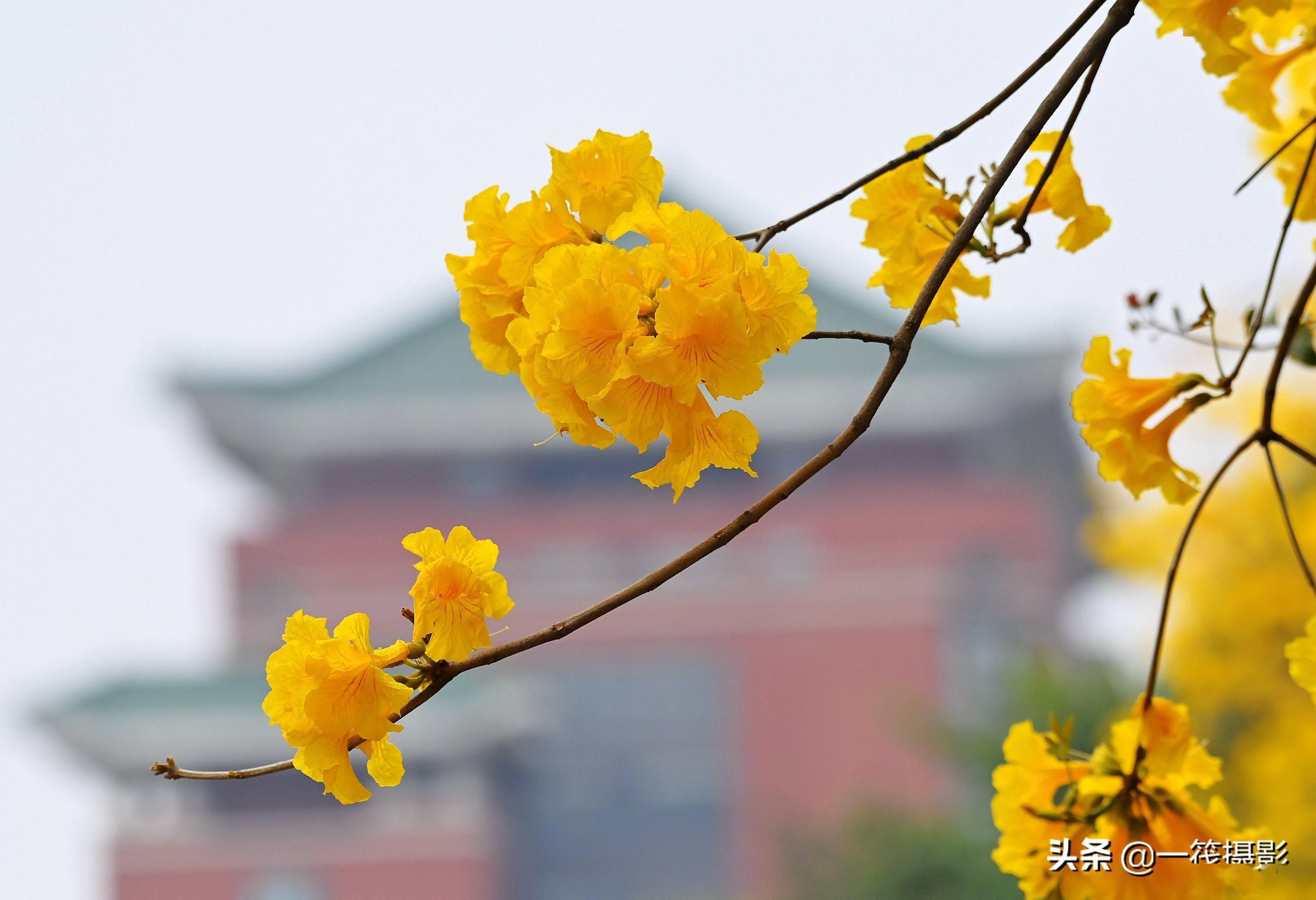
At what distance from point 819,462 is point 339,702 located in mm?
149

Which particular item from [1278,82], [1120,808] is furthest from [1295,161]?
[1120,808]

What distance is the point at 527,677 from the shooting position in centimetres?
961

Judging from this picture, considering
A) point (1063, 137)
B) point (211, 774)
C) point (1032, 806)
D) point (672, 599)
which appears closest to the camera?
point (211, 774)

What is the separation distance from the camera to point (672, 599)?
9.36m

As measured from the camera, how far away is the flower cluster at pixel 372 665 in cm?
38

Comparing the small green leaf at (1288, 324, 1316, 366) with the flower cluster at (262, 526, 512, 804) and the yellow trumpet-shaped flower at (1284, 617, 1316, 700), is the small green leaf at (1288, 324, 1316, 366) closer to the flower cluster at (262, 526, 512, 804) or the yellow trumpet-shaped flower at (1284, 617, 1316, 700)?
the yellow trumpet-shaped flower at (1284, 617, 1316, 700)

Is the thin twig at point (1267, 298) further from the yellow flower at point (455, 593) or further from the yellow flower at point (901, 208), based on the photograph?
the yellow flower at point (455, 593)

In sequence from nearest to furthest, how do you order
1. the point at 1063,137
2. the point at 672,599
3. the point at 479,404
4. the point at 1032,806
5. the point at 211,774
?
the point at 211,774, the point at 1063,137, the point at 1032,806, the point at 672,599, the point at 479,404

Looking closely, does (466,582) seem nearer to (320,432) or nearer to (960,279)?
(960,279)

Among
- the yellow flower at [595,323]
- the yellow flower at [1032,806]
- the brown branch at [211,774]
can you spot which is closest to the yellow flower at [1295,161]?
the yellow flower at [1032,806]

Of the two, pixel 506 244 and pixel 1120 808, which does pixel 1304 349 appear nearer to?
pixel 1120 808

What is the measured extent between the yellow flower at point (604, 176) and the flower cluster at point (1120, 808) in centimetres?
26

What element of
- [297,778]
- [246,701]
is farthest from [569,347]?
[246,701]

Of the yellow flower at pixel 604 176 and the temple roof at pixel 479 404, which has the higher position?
the temple roof at pixel 479 404
